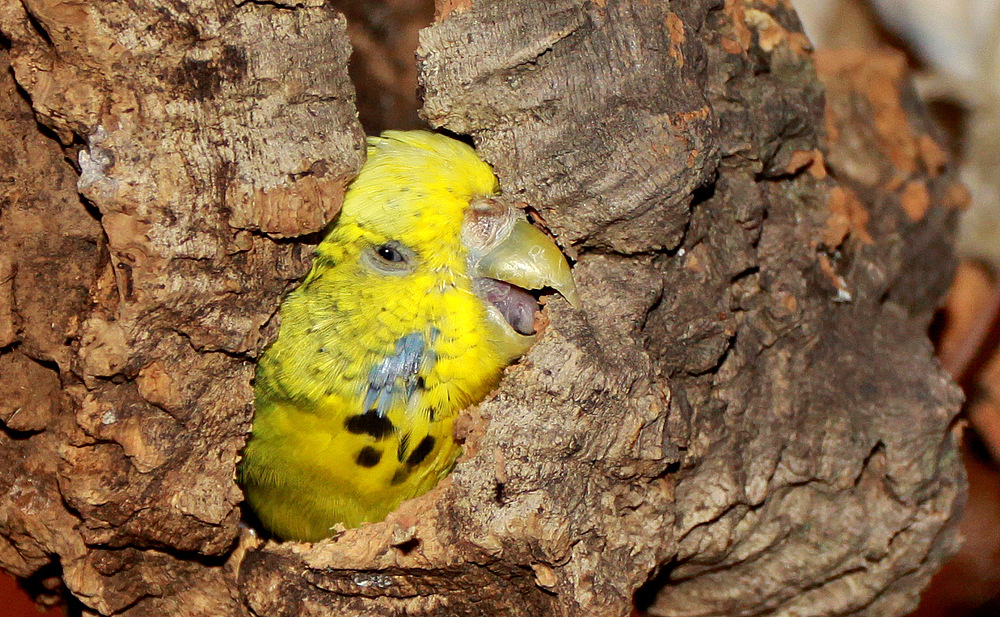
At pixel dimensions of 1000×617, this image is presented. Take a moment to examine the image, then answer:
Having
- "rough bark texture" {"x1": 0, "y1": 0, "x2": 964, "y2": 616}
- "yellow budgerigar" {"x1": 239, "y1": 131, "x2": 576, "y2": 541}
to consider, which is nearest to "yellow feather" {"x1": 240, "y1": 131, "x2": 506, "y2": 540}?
"yellow budgerigar" {"x1": 239, "y1": 131, "x2": 576, "y2": 541}

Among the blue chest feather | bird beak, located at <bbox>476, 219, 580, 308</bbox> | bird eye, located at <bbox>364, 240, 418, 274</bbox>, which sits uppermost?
bird beak, located at <bbox>476, 219, 580, 308</bbox>

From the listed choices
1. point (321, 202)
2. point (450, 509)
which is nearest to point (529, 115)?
point (321, 202)

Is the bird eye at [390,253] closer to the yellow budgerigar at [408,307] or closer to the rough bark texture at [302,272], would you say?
the yellow budgerigar at [408,307]

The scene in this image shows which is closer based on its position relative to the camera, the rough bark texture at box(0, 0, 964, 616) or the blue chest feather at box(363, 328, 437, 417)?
the rough bark texture at box(0, 0, 964, 616)

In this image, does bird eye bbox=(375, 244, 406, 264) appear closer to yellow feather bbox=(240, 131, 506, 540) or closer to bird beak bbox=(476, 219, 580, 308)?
yellow feather bbox=(240, 131, 506, 540)

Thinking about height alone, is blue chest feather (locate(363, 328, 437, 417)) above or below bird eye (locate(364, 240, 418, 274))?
below

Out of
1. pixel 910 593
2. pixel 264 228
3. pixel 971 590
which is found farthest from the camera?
pixel 971 590

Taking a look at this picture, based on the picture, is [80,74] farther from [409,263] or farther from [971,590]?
[971,590]
